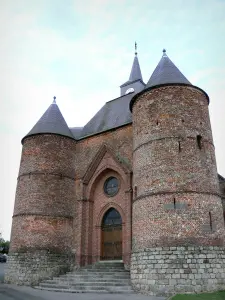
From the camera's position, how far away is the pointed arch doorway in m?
16.9

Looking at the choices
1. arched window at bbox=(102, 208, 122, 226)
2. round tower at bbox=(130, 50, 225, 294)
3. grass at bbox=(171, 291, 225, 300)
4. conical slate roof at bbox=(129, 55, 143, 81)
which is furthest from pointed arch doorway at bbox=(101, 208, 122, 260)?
conical slate roof at bbox=(129, 55, 143, 81)

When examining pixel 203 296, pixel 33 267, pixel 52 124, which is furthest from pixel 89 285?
pixel 52 124

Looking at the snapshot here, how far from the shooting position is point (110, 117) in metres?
20.7

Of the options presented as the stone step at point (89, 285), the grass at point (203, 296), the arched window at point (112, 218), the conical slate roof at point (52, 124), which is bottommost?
the grass at point (203, 296)

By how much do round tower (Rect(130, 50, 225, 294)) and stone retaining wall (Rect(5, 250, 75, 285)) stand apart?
17.5 ft

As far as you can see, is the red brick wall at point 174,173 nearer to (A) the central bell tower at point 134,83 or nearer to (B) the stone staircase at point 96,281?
(B) the stone staircase at point 96,281

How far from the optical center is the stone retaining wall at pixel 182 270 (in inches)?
443

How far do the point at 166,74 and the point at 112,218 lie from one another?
8.29m

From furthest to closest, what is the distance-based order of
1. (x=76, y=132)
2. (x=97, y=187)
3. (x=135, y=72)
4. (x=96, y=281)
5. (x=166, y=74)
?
(x=135, y=72) → (x=76, y=132) → (x=97, y=187) → (x=166, y=74) → (x=96, y=281)

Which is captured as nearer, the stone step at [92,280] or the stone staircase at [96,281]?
the stone staircase at [96,281]

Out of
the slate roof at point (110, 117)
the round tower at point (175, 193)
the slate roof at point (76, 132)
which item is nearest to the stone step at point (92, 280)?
the round tower at point (175, 193)

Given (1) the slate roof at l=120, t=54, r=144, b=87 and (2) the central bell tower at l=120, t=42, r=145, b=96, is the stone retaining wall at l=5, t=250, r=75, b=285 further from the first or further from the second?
(1) the slate roof at l=120, t=54, r=144, b=87

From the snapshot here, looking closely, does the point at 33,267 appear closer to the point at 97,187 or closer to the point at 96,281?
the point at 96,281

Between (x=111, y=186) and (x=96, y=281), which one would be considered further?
(x=111, y=186)
